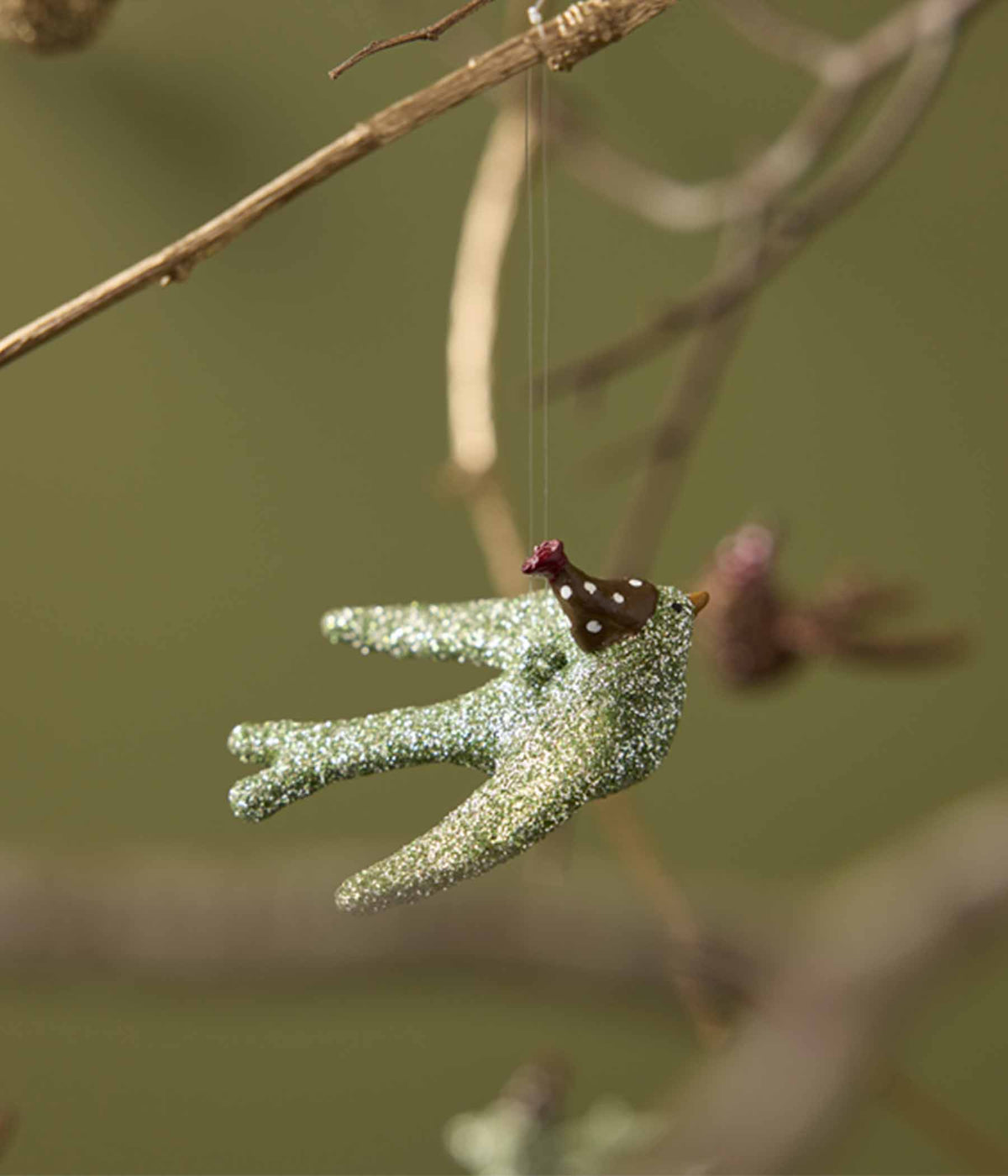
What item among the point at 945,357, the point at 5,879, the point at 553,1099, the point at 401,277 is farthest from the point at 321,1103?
the point at 945,357

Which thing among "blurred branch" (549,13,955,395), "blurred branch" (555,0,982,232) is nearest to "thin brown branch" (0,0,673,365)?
"blurred branch" (549,13,955,395)

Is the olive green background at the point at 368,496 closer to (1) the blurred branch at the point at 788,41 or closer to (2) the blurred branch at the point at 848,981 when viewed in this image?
(2) the blurred branch at the point at 848,981

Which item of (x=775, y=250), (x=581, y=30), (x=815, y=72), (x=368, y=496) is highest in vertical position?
(x=368, y=496)

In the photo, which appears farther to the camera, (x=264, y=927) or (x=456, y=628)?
(x=264, y=927)

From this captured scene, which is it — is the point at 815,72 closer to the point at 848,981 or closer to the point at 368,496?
the point at 368,496

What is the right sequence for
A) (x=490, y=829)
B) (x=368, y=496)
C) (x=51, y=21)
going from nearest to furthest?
1. (x=490, y=829)
2. (x=51, y=21)
3. (x=368, y=496)

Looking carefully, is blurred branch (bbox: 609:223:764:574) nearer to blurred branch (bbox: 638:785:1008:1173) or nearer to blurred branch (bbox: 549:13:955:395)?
blurred branch (bbox: 549:13:955:395)

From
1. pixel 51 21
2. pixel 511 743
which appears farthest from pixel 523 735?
pixel 51 21
